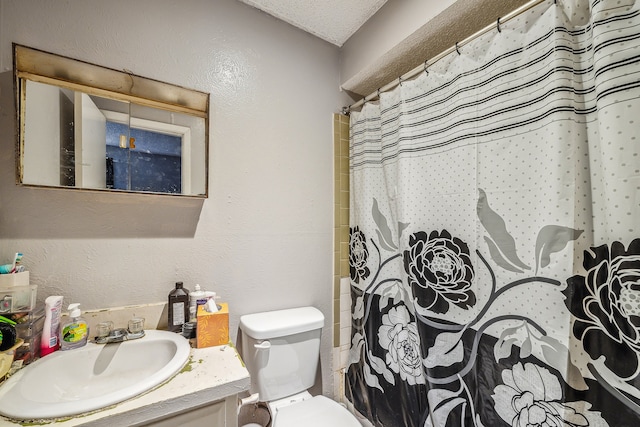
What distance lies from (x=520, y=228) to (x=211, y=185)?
1189 millimetres

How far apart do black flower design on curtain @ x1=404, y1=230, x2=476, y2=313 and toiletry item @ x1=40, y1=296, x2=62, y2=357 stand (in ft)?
4.24

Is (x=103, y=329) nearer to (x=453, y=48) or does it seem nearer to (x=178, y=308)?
(x=178, y=308)

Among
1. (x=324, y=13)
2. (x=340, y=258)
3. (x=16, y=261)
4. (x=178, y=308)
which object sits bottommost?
(x=178, y=308)

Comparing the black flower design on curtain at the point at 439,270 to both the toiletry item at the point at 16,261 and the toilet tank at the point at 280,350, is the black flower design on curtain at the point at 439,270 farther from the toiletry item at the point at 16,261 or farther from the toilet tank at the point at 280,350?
the toiletry item at the point at 16,261

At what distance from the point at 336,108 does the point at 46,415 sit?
1607 millimetres

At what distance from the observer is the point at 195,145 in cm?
109

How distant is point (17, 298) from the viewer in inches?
30.3

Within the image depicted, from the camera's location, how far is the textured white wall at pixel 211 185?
88 cm

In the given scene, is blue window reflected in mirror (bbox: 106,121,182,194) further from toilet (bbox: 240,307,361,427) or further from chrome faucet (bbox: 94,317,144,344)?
toilet (bbox: 240,307,361,427)

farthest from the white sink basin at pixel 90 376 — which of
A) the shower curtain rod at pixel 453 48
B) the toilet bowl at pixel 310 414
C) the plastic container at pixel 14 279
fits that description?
the shower curtain rod at pixel 453 48

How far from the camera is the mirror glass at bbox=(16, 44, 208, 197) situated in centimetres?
83

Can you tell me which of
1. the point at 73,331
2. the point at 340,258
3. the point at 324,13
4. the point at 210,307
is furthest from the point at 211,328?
the point at 324,13

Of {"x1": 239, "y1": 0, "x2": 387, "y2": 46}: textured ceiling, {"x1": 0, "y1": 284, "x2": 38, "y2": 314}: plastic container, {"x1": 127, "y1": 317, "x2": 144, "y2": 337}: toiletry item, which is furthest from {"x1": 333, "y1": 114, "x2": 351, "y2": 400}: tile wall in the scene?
{"x1": 0, "y1": 284, "x2": 38, "y2": 314}: plastic container

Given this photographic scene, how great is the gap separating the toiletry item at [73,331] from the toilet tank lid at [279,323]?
0.55 m
